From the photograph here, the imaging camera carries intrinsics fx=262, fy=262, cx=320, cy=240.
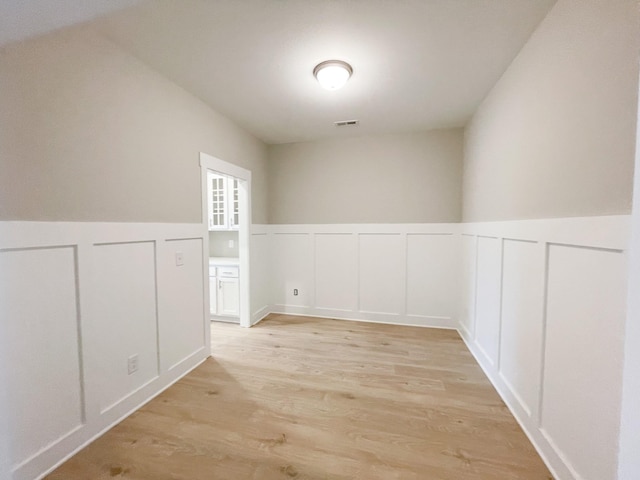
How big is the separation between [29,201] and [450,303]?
390 cm

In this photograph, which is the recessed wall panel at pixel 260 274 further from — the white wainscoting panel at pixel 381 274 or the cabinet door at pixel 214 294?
the white wainscoting panel at pixel 381 274

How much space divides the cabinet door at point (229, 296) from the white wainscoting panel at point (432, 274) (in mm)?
2315

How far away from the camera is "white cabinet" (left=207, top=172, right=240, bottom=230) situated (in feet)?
12.6

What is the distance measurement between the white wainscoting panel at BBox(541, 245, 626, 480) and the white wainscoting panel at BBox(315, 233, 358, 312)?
240 cm

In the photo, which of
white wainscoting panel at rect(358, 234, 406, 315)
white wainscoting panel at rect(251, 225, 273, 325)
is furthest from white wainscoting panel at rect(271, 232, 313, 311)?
white wainscoting panel at rect(358, 234, 406, 315)

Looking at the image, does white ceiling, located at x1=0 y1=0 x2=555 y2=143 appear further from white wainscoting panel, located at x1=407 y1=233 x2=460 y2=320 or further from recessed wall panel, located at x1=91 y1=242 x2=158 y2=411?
white wainscoting panel, located at x1=407 y1=233 x2=460 y2=320

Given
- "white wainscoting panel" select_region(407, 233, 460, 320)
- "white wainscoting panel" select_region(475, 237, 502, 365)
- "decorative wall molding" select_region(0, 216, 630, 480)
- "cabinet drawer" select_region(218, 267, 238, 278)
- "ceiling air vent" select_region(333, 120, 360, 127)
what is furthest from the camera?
"cabinet drawer" select_region(218, 267, 238, 278)

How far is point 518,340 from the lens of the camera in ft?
5.75

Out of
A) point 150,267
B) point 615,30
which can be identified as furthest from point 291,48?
point 150,267

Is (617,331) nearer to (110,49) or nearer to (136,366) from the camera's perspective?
(136,366)

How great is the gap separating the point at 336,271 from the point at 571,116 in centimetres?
288

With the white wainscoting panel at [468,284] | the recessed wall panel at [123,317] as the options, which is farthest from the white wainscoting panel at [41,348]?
the white wainscoting panel at [468,284]

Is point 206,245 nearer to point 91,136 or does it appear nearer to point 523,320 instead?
point 91,136

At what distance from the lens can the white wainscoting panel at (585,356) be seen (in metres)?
1.00
